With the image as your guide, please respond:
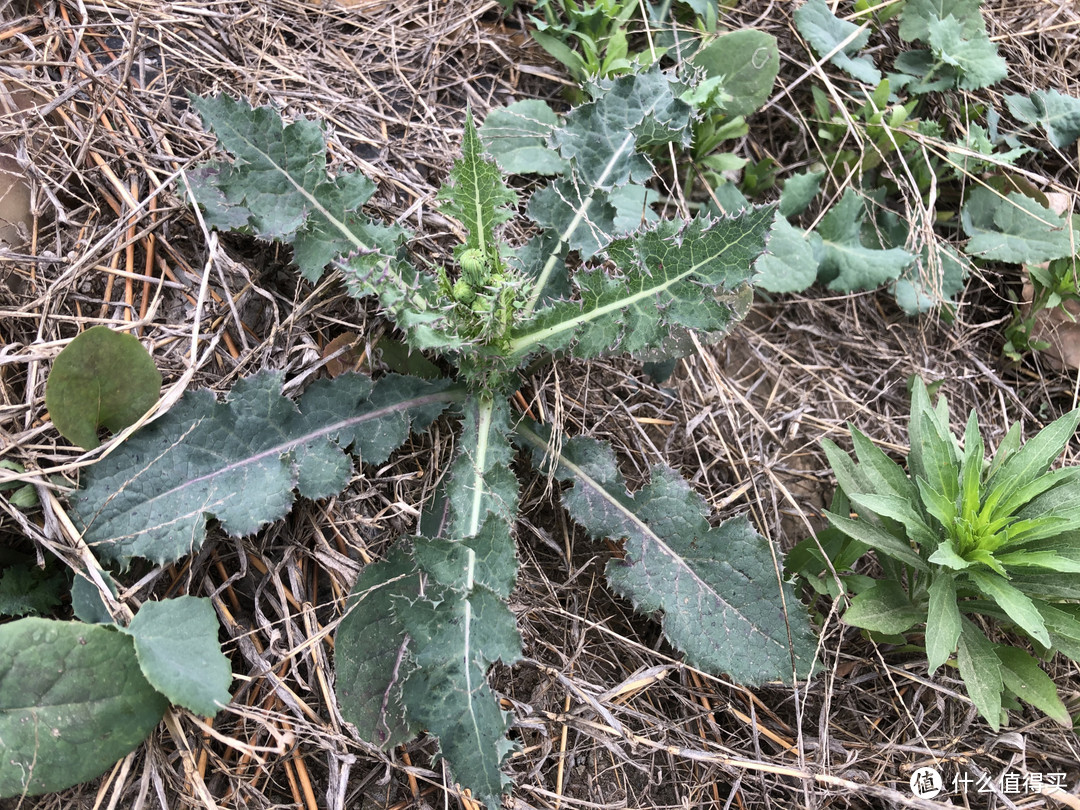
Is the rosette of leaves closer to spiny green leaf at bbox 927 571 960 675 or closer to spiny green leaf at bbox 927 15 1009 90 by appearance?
A: spiny green leaf at bbox 927 571 960 675

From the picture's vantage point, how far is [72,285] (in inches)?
76.0

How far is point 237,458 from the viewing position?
1865mm

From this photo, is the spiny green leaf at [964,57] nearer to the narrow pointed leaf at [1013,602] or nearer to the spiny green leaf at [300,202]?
the narrow pointed leaf at [1013,602]

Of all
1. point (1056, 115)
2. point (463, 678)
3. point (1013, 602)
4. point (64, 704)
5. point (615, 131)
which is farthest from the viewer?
point (1056, 115)

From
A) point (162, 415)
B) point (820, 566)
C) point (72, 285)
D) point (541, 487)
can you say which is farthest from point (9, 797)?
point (820, 566)

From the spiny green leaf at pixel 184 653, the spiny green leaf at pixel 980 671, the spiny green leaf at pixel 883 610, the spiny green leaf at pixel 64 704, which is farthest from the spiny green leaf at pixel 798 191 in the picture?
the spiny green leaf at pixel 64 704

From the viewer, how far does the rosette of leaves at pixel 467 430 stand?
5.62 ft

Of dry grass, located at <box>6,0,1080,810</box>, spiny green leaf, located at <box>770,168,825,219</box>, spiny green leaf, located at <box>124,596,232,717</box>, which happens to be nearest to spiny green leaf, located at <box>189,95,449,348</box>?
dry grass, located at <box>6,0,1080,810</box>

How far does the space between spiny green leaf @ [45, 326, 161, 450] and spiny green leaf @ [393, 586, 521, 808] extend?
0.82 meters

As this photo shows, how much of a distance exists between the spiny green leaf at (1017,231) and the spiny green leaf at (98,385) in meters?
2.70

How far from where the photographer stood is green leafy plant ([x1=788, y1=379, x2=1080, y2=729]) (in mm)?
1841

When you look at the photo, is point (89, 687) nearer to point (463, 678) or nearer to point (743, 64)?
point (463, 678)

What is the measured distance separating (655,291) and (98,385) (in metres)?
1.40

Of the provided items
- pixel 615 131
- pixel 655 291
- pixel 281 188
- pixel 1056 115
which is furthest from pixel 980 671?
pixel 281 188
